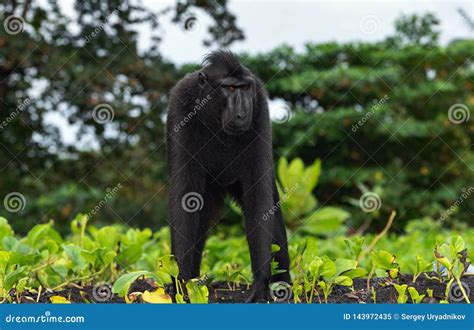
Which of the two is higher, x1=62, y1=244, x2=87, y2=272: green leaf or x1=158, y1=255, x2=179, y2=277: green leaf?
x1=62, y1=244, x2=87, y2=272: green leaf

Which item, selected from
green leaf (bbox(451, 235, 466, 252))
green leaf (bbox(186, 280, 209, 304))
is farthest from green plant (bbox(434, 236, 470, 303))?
green leaf (bbox(186, 280, 209, 304))

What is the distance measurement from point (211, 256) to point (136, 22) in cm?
288

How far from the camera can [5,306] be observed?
282cm

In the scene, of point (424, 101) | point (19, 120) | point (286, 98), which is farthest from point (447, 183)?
point (19, 120)

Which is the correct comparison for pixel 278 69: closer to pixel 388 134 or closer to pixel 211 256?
pixel 388 134

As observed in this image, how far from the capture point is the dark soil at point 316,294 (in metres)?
3.43

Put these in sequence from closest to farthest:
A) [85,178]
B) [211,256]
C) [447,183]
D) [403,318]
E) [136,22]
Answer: [403,318], [211,256], [136,22], [85,178], [447,183]
